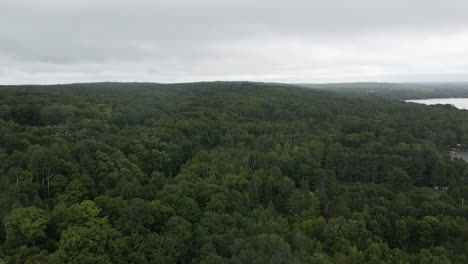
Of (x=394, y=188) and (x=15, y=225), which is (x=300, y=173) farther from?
(x=15, y=225)

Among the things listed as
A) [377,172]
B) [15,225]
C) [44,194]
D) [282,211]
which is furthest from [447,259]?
[44,194]

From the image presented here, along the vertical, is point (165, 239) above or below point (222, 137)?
below

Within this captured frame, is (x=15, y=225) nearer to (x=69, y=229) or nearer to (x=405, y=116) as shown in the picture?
(x=69, y=229)

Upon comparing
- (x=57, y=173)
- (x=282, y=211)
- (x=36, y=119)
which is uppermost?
(x=36, y=119)

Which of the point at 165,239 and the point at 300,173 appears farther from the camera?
the point at 300,173

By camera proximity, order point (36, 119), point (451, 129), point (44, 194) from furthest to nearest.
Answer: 1. point (451, 129)
2. point (36, 119)
3. point (44, 194)

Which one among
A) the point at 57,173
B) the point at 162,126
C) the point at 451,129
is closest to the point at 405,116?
the point at 451,129

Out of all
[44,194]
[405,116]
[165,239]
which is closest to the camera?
[165,239]
